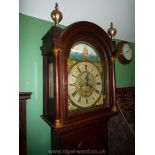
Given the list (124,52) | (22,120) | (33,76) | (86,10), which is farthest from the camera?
(124,52)

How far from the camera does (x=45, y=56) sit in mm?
1238

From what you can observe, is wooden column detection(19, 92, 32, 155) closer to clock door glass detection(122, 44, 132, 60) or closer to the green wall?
the green wall

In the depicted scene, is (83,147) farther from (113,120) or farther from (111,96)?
(113,120)

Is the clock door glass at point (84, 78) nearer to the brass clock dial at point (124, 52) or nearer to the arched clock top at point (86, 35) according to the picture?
the arched clock top at point (86, 35)

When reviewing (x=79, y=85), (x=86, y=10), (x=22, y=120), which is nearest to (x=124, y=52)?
(x=86, y=10)

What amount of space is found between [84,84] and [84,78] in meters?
0.05

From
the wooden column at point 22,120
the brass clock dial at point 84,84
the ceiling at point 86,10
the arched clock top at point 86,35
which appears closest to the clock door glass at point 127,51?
the ceiling at point 86,10

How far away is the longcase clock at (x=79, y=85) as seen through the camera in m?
0.95

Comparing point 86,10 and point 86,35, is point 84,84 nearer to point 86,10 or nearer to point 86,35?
point 86,35

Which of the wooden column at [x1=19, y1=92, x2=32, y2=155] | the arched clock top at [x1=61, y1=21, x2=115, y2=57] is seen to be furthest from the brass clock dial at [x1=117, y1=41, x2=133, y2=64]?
the wooden column at [x1=19, y1=92, x2=32, y2=155]

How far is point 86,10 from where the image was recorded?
4.80 feet

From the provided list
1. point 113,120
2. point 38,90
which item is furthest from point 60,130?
point 113,120
